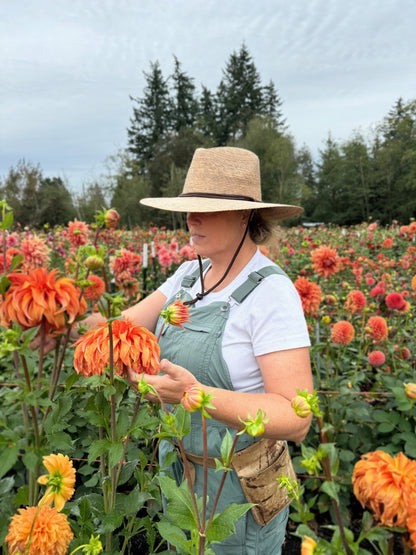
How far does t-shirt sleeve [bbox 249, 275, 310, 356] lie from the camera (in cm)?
112

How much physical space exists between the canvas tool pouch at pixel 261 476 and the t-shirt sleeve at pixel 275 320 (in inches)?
11.4

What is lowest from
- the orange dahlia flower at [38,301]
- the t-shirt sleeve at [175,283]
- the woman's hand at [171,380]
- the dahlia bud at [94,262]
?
the woman's hand at [171,380]

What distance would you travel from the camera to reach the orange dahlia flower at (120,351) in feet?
2.47

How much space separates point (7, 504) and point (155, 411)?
422 millimetres

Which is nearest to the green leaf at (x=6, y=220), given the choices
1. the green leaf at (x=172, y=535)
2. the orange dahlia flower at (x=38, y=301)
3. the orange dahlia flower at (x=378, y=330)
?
the orange dahlia flower at (x=38, y=301)

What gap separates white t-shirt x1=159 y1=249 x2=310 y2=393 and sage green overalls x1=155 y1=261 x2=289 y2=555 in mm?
24

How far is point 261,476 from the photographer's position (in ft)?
3.83

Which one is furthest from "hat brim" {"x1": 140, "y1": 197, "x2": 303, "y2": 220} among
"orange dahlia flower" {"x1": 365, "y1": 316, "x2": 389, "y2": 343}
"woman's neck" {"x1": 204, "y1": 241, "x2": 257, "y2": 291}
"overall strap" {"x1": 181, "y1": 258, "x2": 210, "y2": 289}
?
"orange dahlia flower" {"x1": 365, "y1": 316, "x2": 389, "y2": 343}

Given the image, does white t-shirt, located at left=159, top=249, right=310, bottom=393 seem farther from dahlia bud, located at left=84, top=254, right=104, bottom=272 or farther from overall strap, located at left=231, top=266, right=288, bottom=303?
dahlia bud, located at left=84, top=254, right=104, bottom=272

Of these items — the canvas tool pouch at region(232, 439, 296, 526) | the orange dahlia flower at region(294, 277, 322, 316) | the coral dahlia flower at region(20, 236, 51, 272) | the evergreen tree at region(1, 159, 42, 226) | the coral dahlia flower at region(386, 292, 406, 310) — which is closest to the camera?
the canvas tool pouch at region(232, 439, 296, 526)

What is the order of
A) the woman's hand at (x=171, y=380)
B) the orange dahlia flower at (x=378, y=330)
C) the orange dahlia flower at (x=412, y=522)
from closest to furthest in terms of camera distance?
1. the orange dahlia flower at (x=412, y=522)
2. the woman's hand at (x=171, y=380)
3. the orange dahlia flower at (x=378, y=330)

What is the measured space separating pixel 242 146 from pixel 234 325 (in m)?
31.4

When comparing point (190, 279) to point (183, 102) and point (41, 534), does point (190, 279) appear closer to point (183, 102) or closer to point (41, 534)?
point (41, 534)

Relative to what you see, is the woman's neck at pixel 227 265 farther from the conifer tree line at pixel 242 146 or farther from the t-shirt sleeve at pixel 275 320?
the conifer tree line at pixel 242 146
